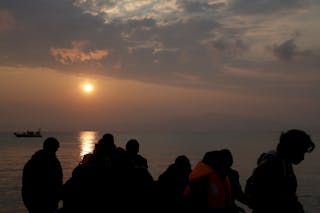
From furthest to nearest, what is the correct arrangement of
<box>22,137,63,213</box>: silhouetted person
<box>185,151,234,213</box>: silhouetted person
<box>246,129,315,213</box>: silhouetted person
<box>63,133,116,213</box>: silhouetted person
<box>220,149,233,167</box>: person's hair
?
<box>22,137,63,213</box>: silhouetted person
<box>63,133,116,213</box>: silhouetted person
<box>220,149,233,167</box>: person's hair
<box>185,151,234,213</box>: silhouetted person
<box>246,129,315,213</box>: silhouetted person

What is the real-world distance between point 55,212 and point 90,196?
122 centimetres

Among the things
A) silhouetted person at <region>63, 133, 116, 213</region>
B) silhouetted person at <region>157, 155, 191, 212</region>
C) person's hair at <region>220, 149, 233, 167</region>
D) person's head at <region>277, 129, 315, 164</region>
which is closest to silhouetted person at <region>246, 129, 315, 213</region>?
person's head at <region>277, 129, 315, 164</region>

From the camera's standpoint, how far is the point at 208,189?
216 inches

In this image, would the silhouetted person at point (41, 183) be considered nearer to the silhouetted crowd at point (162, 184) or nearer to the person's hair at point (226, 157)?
the silhouetted crowd at point (162, 184)

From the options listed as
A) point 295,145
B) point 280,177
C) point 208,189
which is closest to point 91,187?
point 208,189

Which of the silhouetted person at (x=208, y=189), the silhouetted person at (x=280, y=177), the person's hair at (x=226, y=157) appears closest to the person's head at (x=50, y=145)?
the person's hair at (x=226, y=157)

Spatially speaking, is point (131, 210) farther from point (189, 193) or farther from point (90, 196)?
point (189, 193)

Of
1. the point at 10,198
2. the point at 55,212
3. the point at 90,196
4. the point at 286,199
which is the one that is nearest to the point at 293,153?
the point at 286,199

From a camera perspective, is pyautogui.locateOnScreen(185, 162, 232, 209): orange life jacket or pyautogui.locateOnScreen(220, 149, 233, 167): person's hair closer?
pyautogui.locateOnScreen(185, 162, 232, 209): orange life jacket

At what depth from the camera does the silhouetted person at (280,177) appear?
14.3ft

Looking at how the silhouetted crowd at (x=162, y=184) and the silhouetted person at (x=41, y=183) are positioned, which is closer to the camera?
the silhouetted crowd at (x=162, y=184)

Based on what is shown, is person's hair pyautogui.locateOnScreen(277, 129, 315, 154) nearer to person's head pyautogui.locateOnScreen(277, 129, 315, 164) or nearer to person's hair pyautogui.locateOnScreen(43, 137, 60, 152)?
person's head pyautogui.locateOnScreen(277, 129, 315, 164)

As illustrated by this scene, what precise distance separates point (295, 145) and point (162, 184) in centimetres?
337

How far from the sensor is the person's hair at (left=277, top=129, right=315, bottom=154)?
14.4 feet
